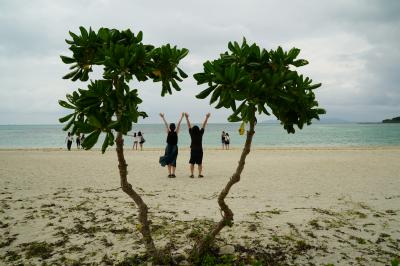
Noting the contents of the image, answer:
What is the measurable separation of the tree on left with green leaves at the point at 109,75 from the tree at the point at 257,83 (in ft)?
1.98

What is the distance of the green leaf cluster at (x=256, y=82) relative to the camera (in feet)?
10.6

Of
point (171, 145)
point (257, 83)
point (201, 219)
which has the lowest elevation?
point (201, 219)

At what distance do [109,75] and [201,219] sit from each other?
13.1 feet

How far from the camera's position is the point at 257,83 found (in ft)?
10.4

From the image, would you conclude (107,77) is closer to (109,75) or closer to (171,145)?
(109,75)

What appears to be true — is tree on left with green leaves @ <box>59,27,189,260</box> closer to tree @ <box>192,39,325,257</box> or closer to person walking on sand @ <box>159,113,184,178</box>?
tree @ <box>192,39,325,257</box>

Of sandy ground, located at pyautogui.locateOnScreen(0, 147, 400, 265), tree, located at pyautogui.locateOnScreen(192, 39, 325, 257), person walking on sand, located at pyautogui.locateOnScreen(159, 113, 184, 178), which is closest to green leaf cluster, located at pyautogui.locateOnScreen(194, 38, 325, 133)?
tree, located at pyautogui.locateOnScreen(192, 39, 325, 257)

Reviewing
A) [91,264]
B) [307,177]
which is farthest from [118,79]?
[307,177]

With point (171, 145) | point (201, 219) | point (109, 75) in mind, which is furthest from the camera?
point (171, 145)

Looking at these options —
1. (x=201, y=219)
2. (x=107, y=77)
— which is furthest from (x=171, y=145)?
(x=107, y=77)

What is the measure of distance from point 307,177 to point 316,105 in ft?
27.9

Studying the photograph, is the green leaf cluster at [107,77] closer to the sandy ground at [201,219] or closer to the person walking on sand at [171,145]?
the sandy ground at [201,219]

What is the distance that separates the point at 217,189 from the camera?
9.20 meters

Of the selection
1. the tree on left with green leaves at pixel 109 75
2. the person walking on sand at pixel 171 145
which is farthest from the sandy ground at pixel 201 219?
the tree on left with green leaves at pixel 109 75
